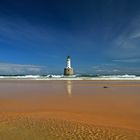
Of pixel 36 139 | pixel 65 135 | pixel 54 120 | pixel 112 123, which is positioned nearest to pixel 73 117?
pixel 54 120

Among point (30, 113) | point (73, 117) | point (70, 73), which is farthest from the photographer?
point (70, 73)

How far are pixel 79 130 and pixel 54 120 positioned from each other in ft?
4.96

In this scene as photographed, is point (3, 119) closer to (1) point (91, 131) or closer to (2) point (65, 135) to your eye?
(2) point (65, 135)

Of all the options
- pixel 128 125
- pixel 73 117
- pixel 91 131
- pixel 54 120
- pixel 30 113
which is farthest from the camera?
pixel 30 113

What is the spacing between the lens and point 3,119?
283 inches

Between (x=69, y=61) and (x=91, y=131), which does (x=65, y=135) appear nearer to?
(x=91, y=131)

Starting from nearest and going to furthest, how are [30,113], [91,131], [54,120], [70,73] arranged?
[91,131] → [54,120] → [30,113] → [70,73]

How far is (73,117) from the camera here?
24.7 feet

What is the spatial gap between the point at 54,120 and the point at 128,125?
257 centimetres

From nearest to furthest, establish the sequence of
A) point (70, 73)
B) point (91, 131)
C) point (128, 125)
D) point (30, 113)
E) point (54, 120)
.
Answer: point (91, 131) < point (128, 125) < point (54, 120) < point (30, 113) < point (70, 73)

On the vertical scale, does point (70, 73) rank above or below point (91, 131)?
above

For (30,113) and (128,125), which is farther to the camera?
(30,113)

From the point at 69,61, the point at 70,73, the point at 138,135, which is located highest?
the point at 69,61

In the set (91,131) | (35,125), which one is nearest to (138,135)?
(91,131)
